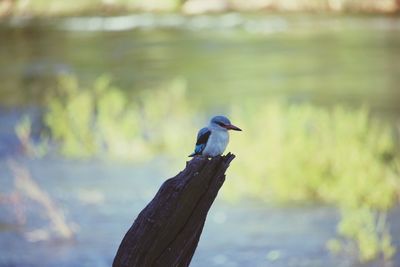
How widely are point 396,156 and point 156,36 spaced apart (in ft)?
21.4

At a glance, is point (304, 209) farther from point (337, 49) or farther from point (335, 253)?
point (337, 49)

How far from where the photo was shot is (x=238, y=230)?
5.43 m

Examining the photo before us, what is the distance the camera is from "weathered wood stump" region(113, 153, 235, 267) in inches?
53.5

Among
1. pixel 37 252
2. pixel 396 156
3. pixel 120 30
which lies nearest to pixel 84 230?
pixel 37 252

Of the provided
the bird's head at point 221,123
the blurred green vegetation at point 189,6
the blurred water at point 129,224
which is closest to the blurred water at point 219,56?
the blurred green vegetation at point 189,6

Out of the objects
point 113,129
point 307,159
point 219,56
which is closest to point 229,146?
point 307,159

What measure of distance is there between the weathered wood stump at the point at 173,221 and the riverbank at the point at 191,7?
10.7 metres

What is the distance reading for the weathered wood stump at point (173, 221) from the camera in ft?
4.46

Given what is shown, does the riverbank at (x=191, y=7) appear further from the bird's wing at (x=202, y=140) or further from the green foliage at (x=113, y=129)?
the bird's wing at (x=202, y=140)

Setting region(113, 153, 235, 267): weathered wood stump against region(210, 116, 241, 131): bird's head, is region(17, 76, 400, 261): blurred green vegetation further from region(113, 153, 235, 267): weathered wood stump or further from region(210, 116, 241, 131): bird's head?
region(113, 153, 235, 267): weathered wood stump

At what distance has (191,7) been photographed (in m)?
12.6

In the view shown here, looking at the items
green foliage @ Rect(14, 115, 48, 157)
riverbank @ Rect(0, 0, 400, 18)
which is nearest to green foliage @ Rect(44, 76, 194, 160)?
green foliage @ Rect(14, 115, 48, 157)

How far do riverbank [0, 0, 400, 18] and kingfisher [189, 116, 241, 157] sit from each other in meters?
10.4

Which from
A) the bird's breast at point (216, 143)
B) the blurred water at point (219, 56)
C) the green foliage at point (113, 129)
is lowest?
the bird's breast at point (216, 143)
